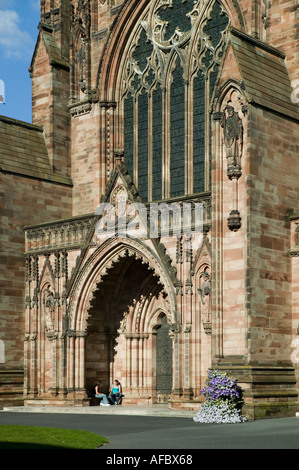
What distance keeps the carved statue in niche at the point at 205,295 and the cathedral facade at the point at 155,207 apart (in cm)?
5

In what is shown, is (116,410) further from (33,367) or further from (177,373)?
(33,367)

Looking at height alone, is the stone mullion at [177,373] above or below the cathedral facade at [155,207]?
below

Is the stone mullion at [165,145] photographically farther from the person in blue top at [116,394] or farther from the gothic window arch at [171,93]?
the person in blue top at [116,394]

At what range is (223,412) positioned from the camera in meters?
23.9

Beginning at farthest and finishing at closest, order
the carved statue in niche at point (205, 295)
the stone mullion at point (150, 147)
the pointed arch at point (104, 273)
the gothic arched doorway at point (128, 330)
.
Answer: the stone mullion at point (150, 147) → the gothic arched doorway at point (128, 330) → the pointed arch at point (104, 273) → the carved statue in niche at point (205, 295)

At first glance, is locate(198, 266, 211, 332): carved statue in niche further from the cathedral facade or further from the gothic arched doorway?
the gothic arched doorway

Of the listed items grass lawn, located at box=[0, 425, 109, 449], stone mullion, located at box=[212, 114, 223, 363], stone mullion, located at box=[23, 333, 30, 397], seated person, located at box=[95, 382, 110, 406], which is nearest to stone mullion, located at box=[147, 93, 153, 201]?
stone mullion, located at box=[23, 333, 30, 397]

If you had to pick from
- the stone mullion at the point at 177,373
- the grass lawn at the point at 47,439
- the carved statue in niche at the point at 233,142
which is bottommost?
the grass lawn at the point at 47,439

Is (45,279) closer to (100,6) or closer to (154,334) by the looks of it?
(154,334)

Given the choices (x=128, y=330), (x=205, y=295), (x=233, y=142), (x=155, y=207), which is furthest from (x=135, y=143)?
(x=233, y=142)

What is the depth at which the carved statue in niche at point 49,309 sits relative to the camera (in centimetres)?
3359

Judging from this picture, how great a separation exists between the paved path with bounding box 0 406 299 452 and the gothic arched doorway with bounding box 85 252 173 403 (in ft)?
11.6

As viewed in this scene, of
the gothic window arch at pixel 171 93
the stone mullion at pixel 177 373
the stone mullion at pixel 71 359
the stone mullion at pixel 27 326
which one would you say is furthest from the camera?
the stone mullion at pixel 27 326

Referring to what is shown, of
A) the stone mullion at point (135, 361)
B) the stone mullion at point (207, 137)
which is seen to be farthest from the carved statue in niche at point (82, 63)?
the stone mullion at point (135, 361)
